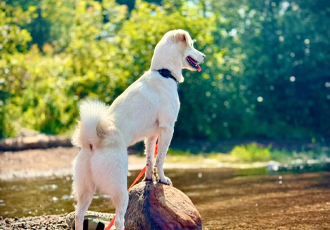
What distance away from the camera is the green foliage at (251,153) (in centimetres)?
1598

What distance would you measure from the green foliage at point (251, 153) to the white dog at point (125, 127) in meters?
10.1

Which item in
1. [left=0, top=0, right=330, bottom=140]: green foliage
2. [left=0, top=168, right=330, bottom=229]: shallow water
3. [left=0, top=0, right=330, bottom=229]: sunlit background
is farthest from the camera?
[left=0, top=0, right=330, bottom=140]: green foliage

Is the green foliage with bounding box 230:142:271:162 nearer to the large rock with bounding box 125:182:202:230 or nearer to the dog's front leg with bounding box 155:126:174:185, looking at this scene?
the large rock with bounding box 125:182:202:230

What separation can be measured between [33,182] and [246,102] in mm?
11261

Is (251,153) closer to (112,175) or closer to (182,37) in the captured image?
(182,37)

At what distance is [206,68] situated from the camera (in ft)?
62.9

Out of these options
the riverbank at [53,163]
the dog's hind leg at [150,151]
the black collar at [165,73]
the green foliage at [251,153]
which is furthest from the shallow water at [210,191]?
the green foliage at [251,153]

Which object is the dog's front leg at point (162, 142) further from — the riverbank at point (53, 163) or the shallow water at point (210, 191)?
the riverbank at point (53, 163)

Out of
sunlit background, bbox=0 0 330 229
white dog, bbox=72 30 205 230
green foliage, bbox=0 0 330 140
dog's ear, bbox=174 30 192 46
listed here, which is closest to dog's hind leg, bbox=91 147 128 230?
white dog, bbox=72 30 205 230

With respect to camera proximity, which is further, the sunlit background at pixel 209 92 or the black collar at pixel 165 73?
the sunlit background at pixel 209 92

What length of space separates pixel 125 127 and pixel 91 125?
46cm

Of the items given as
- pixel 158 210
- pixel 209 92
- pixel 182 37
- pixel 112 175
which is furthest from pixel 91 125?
pixel 209 92

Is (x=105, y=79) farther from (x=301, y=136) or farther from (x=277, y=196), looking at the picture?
(x=277, y=196)

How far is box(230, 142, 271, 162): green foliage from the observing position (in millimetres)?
15980
